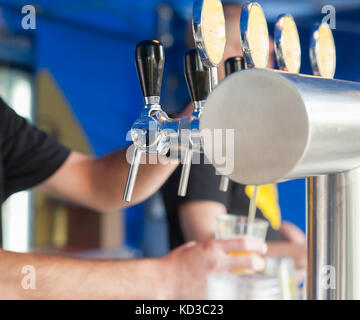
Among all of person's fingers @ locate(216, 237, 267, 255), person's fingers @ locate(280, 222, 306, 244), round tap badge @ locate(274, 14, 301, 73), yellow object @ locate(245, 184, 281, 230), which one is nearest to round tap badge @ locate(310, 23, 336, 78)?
round tap badge @ locate(274, 14, 301, 73)

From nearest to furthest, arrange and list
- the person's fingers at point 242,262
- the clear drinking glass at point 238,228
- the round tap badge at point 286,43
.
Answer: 1. the round tap badge at point 286,43
2. the person's fingers at point 242,262
3. the clear drinking glass at point 238,228

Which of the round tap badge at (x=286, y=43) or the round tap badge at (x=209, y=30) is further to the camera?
the round tap badge at (x=286, y=43)

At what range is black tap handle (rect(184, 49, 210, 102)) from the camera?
589 mm

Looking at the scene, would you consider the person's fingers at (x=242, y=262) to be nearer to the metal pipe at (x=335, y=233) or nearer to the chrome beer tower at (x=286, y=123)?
the metal pipe at (x=335, y=233)

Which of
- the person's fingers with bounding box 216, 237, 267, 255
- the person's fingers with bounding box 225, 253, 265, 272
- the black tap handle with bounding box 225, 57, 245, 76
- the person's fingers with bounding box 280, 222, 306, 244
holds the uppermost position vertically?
the black tap handle with bounding box 225, 57, 245, 76

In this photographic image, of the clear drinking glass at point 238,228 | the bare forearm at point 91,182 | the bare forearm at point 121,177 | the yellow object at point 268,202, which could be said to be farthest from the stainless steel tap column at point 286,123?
the yellow object at point 268,202

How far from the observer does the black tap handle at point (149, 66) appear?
55 centimetres

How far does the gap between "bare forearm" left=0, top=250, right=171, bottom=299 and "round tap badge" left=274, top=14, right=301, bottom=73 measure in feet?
1.45

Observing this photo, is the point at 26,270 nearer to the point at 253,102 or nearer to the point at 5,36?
the point at 253,102

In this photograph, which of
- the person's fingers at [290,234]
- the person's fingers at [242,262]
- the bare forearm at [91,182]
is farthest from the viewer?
the person's fingers at [290,234]

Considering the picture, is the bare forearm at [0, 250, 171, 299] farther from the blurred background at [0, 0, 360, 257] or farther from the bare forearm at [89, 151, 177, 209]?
the blurred background at [0, 0, 360, 257]

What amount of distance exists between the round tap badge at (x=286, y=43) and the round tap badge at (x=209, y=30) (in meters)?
0.10
